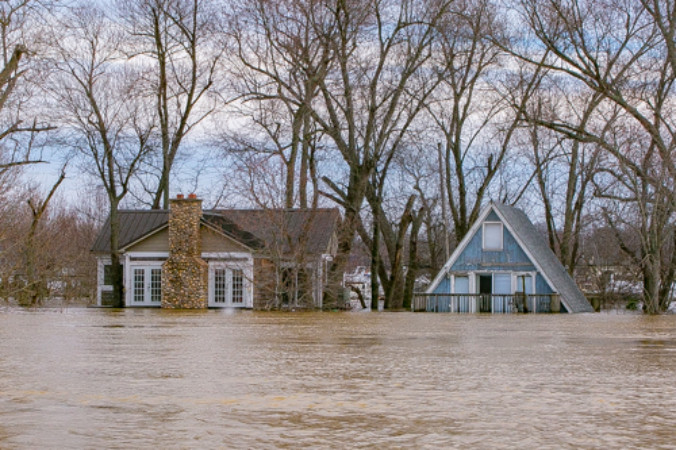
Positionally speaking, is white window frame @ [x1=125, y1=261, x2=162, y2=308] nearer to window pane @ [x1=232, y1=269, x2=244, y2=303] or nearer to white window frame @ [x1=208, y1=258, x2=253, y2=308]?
white window frame @ [x1=208, y1=258, x2=253, y2=308]

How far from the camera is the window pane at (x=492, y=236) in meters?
37.9

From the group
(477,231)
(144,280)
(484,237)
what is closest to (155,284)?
(144,280)

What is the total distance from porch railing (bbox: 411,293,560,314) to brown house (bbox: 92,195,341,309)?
422 cm

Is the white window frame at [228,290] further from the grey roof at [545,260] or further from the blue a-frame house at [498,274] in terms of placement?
the grey roof at [545,260]

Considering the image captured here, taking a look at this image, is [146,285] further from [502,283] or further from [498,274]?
[502,283]

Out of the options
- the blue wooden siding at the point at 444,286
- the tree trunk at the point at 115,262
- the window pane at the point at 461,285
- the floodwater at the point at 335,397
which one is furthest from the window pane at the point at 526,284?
the floodwater at the point at 335,397

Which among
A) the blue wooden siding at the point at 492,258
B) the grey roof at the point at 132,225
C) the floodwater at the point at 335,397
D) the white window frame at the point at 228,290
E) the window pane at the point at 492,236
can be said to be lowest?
the floodwater at the point at 335,397

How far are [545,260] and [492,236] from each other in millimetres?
2451

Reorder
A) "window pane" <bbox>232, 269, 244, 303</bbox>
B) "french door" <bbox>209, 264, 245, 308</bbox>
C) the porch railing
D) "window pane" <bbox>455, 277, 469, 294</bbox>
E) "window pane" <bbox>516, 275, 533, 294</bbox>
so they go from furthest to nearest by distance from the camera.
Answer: "window pane" <bbox>232, 269, 244, 303</bbox>
"french door" <bbox>209, 264, 245, 308</bbox>
"window pane" <bbox>455, 277, 469, 294</bbox>
"window pane" <bbox>516, 275, 533, 294</bbox>
the porch railing

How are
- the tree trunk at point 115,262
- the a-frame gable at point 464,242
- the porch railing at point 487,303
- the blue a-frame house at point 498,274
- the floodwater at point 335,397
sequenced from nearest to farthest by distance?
the floodwater at point 335,397 < the porch railing at point 487,303 < the blue a-frame house at point 498,274 < the a-frame gable at point 464,242 < the tree trunk at point 115,262

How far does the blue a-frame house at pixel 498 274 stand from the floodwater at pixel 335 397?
2549 cm

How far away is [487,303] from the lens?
3616cm

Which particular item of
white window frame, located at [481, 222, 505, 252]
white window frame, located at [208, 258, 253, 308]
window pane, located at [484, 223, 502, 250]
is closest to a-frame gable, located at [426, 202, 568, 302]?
white window frame, located at [481, 222, 505, 252]

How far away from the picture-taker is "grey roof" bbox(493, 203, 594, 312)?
120 feet
